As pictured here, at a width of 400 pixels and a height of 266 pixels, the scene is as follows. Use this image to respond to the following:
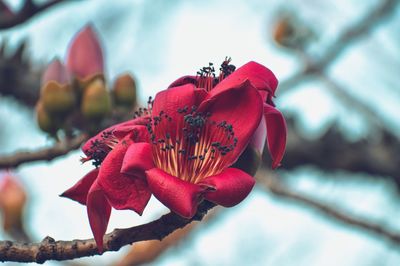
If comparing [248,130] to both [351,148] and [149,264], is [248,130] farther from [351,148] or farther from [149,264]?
[351,148]

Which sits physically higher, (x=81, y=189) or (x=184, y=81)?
(x=184, y=81)

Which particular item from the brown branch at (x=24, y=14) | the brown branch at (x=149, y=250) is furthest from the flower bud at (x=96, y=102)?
the brown branch at (x=149, y=250)

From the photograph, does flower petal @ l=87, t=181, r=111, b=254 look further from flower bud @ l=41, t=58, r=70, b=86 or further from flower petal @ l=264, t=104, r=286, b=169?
flower bud @ l=41, t=58, r=70, b=86

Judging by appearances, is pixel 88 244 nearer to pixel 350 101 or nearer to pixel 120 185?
pixel 120 185

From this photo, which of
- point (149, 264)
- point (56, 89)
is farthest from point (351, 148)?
point (56, 89)

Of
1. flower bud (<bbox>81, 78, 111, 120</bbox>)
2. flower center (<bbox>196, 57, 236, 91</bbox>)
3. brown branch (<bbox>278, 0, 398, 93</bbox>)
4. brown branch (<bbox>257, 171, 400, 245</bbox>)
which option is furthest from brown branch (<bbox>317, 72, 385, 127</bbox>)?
flower center (<bbox>196, 57, 236, 91</bbox>)

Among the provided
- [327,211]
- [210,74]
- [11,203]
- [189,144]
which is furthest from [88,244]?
[11,203]
